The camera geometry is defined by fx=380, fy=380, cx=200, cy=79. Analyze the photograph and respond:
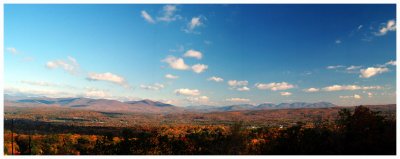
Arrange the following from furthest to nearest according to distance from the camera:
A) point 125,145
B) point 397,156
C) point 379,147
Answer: point 125,145, point 379,147, point 397,156

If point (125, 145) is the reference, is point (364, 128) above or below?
above

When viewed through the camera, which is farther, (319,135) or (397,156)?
(319,135)

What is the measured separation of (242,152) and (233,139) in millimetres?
2189

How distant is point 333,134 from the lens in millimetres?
31797

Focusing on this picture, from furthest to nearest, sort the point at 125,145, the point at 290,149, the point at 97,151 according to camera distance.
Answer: the point at 125,145 → the point at 97,151 → the point at 290,149

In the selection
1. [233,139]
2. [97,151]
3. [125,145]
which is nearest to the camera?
[233,139]

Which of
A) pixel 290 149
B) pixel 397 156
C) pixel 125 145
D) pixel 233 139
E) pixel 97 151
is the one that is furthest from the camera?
pixel 125 145

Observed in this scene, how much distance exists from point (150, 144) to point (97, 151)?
6298mm

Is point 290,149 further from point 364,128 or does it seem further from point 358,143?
point 364,128

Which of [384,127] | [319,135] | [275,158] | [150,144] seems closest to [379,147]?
[384,127]

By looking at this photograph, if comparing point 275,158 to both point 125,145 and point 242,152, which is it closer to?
point 242,152

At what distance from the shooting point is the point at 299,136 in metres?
33.0

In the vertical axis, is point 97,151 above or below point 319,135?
below

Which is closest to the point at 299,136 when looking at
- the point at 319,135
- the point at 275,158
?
the point at 319,135
